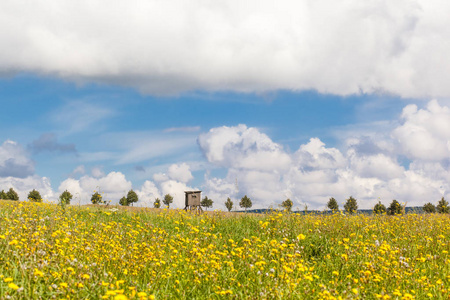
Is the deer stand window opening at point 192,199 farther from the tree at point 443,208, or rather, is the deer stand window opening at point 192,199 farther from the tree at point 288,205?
the tree at point 443,208

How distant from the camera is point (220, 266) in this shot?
21.4 ft

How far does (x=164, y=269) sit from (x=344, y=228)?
21.1 ft

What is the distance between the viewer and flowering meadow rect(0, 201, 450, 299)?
16.3 ft

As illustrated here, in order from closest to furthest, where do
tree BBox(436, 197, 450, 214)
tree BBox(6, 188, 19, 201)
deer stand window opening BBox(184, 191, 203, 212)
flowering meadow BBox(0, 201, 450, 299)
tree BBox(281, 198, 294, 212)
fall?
1. flowering meadow BBox(0, 201, 450, 299)
2. tree BBox(281, 198, 294, 212)
3. deer stand window opening BBox(184, 191, 203, 212)
4. tree BBox(436, 197, 450, 214)
5. tree BBox(6, 188, 19, 201)

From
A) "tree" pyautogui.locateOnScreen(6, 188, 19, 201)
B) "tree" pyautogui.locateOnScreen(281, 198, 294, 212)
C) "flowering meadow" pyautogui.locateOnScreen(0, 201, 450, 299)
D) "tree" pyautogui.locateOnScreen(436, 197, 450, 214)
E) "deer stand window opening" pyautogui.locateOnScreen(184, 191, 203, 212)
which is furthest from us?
"tree" pyautogui.locateOnScreen(6, 188, 19, 201)

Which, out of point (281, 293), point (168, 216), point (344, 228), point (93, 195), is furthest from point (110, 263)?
point (93, 195)

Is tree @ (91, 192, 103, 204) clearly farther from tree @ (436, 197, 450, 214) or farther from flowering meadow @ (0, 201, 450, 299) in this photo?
tree @ (436, 197, 450, 214)

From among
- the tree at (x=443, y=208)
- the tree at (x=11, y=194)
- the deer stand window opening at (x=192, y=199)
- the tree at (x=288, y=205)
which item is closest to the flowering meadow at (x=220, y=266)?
the tree at (x=288, y=205)

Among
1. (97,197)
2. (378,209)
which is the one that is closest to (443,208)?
(378,209)

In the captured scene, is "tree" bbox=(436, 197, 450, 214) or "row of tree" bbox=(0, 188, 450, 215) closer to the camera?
"row of tree" bbox=(0, 188, 450, 215)

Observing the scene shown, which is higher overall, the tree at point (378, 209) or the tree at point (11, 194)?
the tree at point (11, 194)

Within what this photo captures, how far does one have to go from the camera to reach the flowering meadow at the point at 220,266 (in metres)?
4.97

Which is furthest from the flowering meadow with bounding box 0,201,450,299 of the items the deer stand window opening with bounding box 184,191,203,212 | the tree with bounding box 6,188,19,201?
the tree with bounding box 6,188,19,201

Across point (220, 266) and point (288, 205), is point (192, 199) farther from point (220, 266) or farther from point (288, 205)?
point (220, 266)
